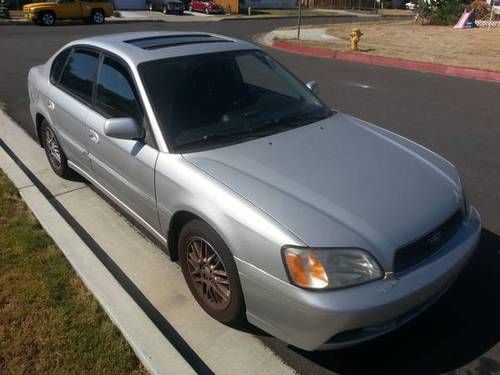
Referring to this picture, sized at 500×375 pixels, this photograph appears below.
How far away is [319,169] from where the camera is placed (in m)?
3.00

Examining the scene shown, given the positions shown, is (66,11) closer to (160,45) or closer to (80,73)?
(80,73)

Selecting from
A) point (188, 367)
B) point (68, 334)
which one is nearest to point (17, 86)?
point (68, 334)

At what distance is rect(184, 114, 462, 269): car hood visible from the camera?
2523mm

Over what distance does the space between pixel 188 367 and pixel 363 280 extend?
3.48 ft

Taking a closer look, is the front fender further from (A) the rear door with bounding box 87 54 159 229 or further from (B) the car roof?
(B) the car roof

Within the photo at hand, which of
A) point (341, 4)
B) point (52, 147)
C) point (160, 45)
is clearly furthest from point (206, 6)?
point (160, 45)

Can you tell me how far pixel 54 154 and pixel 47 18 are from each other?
2380 centimetres

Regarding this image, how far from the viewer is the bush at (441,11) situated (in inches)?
996

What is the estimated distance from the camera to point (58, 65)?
493 centimetres

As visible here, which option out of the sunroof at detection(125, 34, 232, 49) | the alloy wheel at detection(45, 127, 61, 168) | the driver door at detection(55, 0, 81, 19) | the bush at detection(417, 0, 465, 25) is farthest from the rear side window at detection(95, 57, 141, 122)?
the bush at detection(417, 0, 465, 25)

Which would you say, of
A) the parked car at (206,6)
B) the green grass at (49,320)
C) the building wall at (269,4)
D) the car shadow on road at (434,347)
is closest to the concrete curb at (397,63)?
the car shadow on road at (434,347)

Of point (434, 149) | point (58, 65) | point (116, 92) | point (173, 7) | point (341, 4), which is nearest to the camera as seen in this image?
point (116, 92)

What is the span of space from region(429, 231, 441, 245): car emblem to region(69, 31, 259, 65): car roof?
2172 millimetres

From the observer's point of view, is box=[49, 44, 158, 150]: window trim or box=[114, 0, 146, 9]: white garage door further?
box=[114, 0, 146, 9]: white garage door
